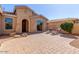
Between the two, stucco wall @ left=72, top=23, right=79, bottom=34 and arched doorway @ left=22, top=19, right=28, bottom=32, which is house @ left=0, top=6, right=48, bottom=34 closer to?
arched doorway @ left=22, top=19, right=28, bottom=32

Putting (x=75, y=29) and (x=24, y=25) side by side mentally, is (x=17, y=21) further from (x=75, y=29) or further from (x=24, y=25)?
(x=75, y=29)

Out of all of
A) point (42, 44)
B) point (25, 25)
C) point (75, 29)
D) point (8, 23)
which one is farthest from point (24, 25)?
point (75, 29)

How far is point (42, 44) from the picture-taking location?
185 inches

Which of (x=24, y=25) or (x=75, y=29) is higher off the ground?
(x=24, y=25)

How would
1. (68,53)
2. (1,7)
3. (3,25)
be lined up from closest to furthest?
(68,53), (1,7), (3,25)

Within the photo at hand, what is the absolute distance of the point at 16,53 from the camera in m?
4.22

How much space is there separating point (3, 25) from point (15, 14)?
2.27 ft

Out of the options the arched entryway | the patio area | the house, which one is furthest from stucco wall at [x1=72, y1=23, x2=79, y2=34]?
the arched entryway

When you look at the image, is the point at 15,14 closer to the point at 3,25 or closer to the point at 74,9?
the point at 3,25

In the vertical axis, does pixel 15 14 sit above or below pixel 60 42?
above

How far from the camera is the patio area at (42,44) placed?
433 cm

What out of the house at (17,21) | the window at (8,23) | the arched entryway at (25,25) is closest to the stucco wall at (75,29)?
the house at (17,21)

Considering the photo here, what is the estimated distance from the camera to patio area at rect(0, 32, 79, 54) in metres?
4.33
